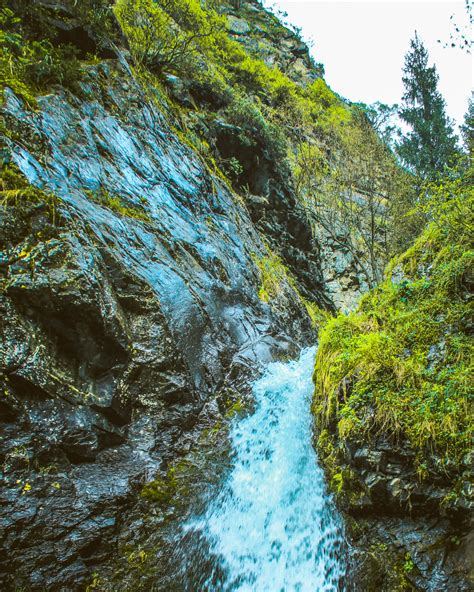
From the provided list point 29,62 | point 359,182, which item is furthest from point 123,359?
point 359,182

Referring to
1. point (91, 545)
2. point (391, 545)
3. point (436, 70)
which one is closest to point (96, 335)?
point (91, 545)

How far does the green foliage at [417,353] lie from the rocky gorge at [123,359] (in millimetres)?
259

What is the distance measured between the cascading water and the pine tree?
20.4m

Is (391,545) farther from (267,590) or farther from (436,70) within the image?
(436,70)

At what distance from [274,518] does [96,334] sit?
354 cm

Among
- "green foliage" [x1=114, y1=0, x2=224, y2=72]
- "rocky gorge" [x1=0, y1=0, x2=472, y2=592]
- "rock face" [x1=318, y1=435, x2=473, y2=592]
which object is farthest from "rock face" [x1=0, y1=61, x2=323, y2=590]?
"green foliage" [x1=114, y1=0, x2=224, y2=72]

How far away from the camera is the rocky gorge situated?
145 inches

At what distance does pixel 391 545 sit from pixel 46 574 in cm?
346

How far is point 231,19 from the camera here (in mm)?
30953

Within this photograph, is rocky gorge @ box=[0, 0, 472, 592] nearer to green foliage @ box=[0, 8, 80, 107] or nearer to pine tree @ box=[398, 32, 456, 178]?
green foliage @ box=[0, 8, 80, 107]

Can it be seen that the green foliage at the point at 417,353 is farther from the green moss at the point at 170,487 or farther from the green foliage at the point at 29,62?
the green foliage at the point at 29,62

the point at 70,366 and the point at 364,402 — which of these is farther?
the point at 70,366

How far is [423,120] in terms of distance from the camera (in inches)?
955

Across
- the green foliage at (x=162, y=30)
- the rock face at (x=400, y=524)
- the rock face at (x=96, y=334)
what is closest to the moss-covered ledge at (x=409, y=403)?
the rock face at (x=400, y=524)
